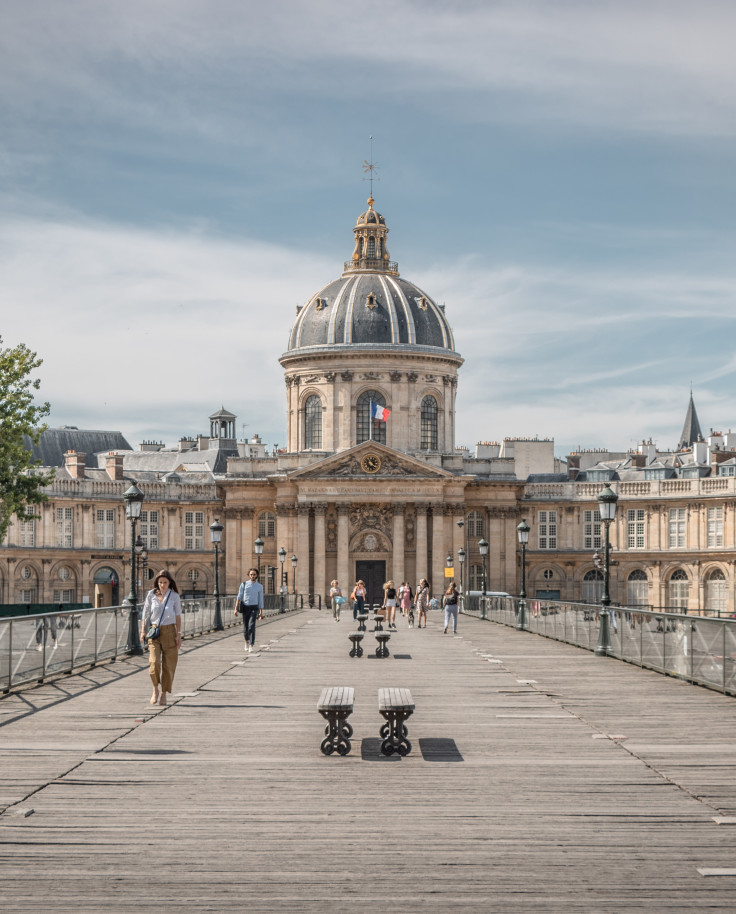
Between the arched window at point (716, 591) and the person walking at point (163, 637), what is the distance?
7553cm

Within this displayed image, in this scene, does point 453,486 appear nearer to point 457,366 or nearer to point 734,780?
point 457,366

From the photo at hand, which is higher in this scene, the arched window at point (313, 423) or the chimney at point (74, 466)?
the arched window at point (313, 423)

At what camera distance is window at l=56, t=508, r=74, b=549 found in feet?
303

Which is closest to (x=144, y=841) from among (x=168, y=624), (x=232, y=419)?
(x=168, y=624)

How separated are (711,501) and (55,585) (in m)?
45.9

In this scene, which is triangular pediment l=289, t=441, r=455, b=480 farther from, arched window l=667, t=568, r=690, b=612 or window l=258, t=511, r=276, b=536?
arched window l=667, t=568, r=690, b=612

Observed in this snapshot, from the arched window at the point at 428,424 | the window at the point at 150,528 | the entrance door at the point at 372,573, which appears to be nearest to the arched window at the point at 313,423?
the arched window at the point at 428,424

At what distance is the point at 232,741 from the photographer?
1636 centimetres

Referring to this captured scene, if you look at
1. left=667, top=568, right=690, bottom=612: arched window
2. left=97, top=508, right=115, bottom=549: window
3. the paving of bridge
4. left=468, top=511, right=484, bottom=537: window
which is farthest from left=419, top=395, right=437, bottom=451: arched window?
the paving of bridge

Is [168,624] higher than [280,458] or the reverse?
the reverse

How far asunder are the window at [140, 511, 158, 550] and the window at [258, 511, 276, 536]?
313 inches

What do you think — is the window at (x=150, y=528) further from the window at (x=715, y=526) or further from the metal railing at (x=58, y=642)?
the metal railing at (x=58, y=642)

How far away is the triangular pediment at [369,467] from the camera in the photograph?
8931 cm

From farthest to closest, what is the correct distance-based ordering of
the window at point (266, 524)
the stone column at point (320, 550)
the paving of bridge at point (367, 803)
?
the window at point (266, 524) → the stone column at point (320, 550) → the paving of bridge at point (367, 803)
